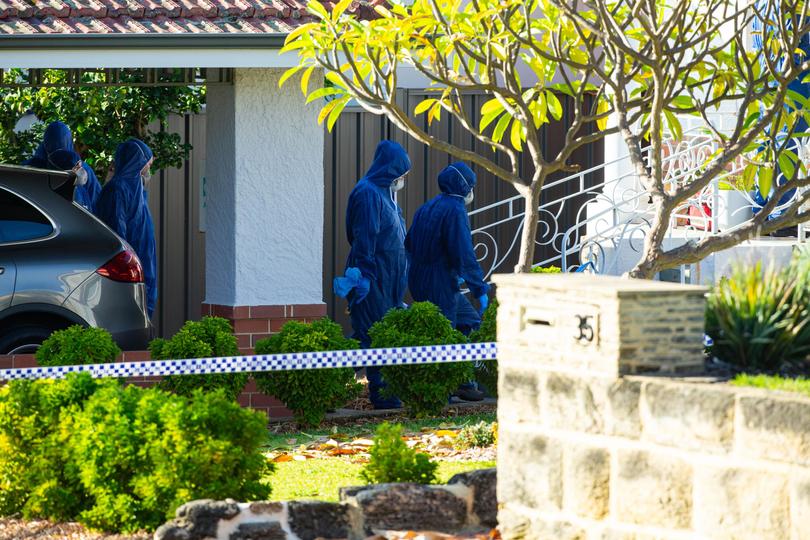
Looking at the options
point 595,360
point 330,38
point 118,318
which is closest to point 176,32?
point 118,318

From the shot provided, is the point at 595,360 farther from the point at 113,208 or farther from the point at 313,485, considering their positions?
the point at 113,208

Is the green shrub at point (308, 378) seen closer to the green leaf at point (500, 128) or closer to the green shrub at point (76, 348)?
the green shrub at point (76, 348)

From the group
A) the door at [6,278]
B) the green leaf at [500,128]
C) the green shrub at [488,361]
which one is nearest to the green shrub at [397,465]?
the green leaf at [500,128]

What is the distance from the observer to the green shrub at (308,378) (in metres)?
9.39

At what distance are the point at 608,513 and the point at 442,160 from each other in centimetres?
981

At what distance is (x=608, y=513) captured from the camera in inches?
202

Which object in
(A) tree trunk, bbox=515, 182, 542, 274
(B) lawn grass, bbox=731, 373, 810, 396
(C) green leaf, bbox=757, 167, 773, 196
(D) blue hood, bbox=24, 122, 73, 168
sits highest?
(D) blue hood, bbox=24, 122, 73, 168

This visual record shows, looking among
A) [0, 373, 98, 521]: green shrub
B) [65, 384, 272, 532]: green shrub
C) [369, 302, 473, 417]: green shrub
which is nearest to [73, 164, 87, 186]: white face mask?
[369, 302, 473, 417]: green shrub

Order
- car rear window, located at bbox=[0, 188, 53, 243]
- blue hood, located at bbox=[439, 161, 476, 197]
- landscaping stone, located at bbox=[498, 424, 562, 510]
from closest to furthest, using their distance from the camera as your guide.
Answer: landscaping stone, located at bbox=[498, 424, 562, 510], car rear window, located at bbox=[0, 188, 53, 243], blue hood, located at bbox=[439, 161, 476, 197]

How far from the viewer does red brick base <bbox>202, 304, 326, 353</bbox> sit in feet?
33.5

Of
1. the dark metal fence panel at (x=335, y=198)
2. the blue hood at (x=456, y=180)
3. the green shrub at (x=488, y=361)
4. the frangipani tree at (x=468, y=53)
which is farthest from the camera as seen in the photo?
the dark metal fence panel at (x=335, y=198)

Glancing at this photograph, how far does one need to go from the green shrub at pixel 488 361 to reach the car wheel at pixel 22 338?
290 centimetres

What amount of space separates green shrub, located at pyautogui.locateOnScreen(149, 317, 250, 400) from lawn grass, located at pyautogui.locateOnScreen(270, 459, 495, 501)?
1.39 m

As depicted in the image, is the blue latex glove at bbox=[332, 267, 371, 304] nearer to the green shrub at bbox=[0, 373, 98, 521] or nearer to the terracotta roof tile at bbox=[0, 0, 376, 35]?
the terracotta roof tile at bbox=[0, 0, 376, 35]
